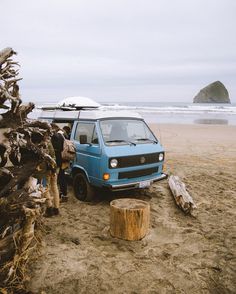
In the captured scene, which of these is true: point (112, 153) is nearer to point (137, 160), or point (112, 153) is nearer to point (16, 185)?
point (137, 160)

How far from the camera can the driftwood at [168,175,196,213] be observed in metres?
6.38

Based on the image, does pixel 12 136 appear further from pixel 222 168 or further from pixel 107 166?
pixel 222 168

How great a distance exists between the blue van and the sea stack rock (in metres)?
118

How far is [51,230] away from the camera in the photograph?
5570 millimetres

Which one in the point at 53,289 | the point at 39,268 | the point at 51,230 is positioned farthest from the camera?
the point at 51,230

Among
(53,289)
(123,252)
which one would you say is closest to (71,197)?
(123,252)

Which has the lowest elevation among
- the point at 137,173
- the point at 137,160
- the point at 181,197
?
the point at 181,197

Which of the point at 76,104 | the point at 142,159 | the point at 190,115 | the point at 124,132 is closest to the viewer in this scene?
the point at 142,159

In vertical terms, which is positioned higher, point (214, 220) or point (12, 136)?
point (12, 136)

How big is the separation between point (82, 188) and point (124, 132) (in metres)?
1.71

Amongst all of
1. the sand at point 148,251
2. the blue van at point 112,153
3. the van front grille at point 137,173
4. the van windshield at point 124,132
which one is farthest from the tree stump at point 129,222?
the van windshield at point 124,132

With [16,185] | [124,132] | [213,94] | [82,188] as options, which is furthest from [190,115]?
[213,94]

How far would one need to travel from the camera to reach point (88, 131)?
729 cm

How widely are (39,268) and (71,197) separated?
3190mm
